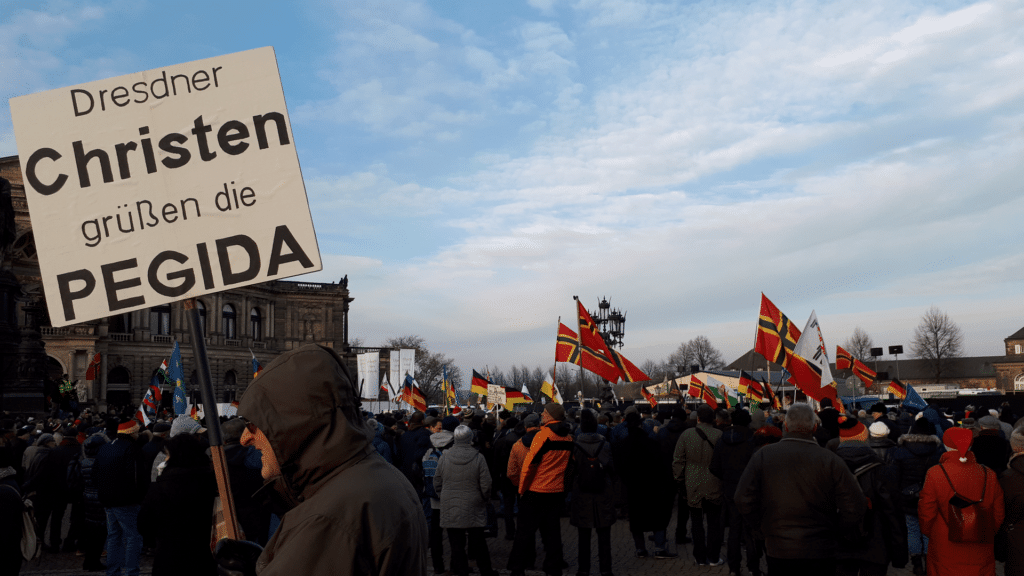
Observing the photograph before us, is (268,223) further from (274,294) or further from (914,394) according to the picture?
(274,294)

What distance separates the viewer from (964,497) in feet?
19.7

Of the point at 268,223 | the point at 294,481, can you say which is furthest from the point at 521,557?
the point at 294,481

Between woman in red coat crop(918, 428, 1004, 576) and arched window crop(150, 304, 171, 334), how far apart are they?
196 ft

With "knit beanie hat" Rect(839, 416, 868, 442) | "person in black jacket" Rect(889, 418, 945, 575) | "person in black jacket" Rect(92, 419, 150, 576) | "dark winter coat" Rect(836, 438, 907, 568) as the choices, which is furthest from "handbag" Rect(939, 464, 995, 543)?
"person in black jacket" Rect(92, 419, 150, 576)

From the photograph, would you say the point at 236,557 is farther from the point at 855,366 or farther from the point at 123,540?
the point at 855,366

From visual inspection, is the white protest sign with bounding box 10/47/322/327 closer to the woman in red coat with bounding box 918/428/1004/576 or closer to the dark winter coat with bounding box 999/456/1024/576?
the woman in red coat with bounding box 918/428/1004/576

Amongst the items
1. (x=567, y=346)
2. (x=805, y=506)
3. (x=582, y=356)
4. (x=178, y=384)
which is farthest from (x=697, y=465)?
(x=178, y=384)

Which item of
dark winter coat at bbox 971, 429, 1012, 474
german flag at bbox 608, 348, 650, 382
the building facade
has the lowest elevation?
dark winter coat at bbox 971, 429, 1012, 474

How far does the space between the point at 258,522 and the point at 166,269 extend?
17.9 feet

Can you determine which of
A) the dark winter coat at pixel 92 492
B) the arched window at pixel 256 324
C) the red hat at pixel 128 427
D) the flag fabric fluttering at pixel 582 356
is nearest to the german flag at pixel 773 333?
the flag fabric fluttering at pixel 582 356

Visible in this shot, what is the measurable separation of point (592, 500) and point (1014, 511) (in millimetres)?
4291

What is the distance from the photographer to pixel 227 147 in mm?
3459

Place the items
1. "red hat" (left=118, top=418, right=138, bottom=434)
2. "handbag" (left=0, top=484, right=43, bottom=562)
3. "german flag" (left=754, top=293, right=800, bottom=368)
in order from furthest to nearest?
"german flag" (left=754, top=293, right=800, bottom=368) < "red hat" (left=118, top=418, right=138, bottom=434) < "handbag" (left=0, top=484, right=43, bottom=562)

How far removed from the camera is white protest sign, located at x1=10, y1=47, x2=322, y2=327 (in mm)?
3289
